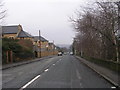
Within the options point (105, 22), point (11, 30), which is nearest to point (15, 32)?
point (11, 30)

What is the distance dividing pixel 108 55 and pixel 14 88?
71.2 ft

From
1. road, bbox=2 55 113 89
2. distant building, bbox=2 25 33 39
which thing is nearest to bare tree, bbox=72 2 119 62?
road, bbox=2 55 113 89

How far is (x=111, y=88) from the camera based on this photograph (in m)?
11.6

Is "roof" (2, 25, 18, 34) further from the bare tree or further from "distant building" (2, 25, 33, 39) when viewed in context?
the bare tree

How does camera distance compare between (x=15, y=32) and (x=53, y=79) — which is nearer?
(x=53, y=79)

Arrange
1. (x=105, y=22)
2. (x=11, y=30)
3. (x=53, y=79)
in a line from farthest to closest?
(x=11, y=30) < (x=105, y=22) < (x=53, y=79)

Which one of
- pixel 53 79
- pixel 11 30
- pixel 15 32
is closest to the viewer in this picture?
pixel 53 79

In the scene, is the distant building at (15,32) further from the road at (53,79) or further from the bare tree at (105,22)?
the road at (53,79)

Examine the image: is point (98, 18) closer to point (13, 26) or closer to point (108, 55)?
point (108, 55)

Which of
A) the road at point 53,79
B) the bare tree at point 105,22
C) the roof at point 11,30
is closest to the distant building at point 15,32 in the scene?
the roof at point 11,30

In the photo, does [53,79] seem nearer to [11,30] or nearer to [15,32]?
[15,32]

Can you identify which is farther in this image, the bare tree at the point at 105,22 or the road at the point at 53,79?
the bare tree at the point at 105,22

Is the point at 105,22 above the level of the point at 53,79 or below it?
above

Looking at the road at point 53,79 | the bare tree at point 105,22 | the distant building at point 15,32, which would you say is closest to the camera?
the road at point 53,79
